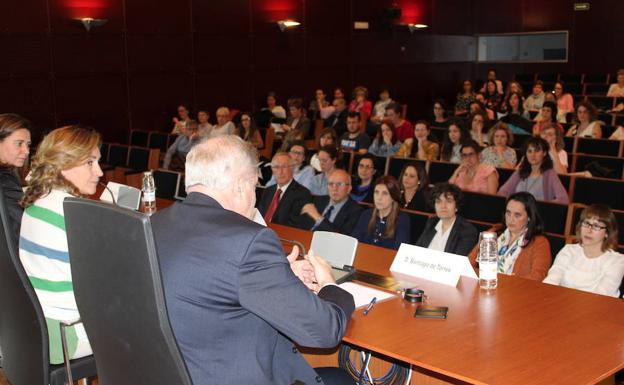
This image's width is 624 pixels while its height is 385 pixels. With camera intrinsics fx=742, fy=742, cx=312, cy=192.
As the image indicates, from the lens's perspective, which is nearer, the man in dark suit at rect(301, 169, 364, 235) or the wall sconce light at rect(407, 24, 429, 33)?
the man in dark suit at rect(301, 169, 364, 235)

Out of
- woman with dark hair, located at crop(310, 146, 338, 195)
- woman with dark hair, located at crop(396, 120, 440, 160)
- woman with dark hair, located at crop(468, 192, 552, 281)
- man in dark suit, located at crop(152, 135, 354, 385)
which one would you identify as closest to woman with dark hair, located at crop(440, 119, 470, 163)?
woman with dark hair, located at crop(396, 120, 440, 160)

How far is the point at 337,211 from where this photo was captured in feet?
18.1

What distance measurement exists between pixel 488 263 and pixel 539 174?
3680mm

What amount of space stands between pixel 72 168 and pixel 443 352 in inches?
63.8

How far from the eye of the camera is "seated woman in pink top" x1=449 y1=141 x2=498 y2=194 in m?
6.82

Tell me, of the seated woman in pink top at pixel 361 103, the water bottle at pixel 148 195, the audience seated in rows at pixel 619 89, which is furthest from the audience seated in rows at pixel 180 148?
the audience seated in rows at pixel 619 89

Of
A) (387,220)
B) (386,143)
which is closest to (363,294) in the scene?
(387,220)

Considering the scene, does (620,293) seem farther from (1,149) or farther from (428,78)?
(428,78)

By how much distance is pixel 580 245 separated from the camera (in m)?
4.08

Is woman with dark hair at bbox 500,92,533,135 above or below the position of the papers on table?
above

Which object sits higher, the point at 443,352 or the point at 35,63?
the point at 35,63

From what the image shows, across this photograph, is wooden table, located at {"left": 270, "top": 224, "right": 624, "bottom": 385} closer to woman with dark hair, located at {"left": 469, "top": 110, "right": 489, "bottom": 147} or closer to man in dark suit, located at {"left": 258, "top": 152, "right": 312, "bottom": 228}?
man in dark suit, located at {"left": 258, "top": 152, "right": 312, "bottom": 228}

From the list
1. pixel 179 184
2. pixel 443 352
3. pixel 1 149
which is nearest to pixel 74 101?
pixel 179 184

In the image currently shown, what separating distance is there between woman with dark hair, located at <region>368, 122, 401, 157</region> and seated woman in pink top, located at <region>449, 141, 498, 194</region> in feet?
5.96
